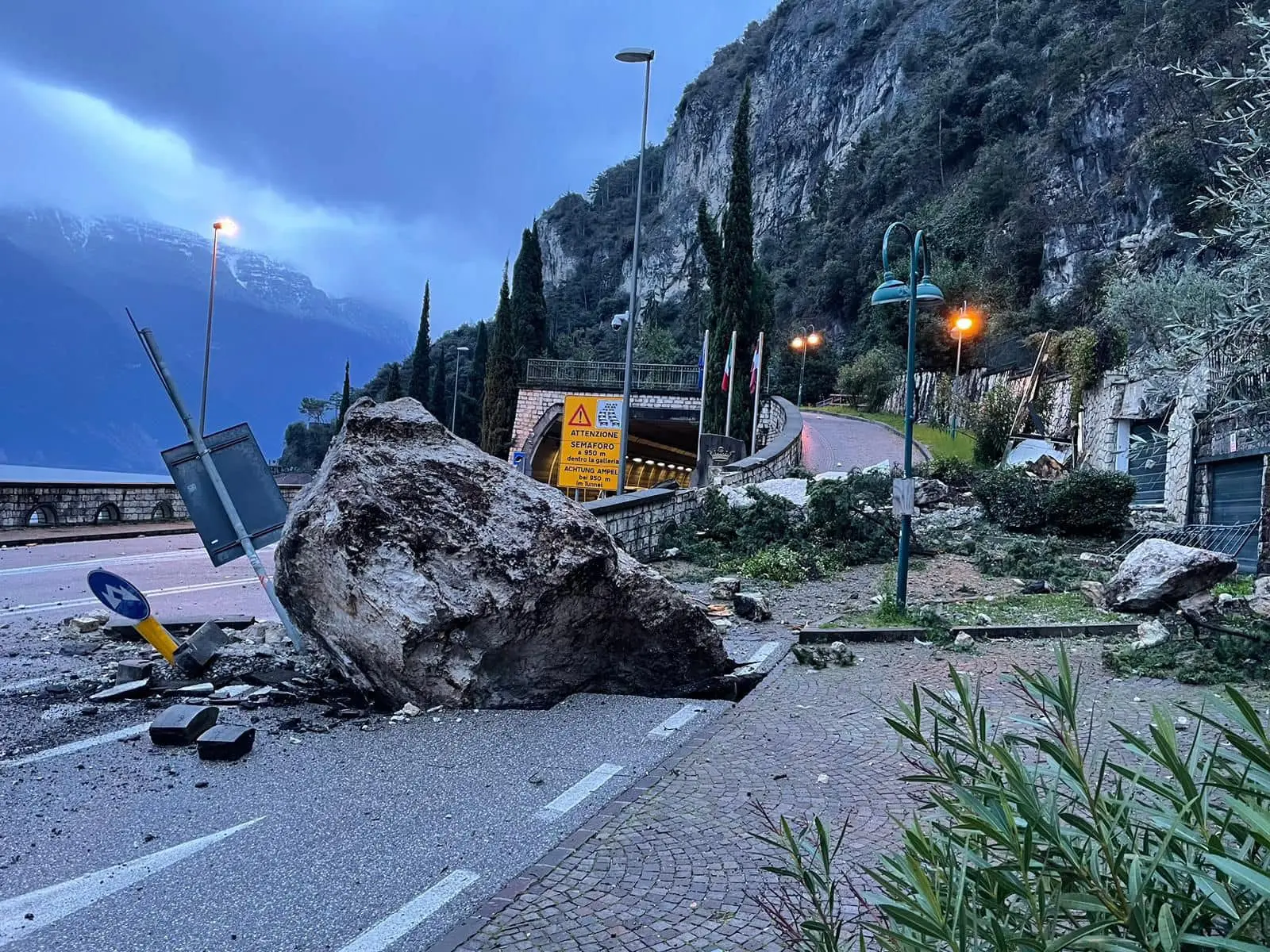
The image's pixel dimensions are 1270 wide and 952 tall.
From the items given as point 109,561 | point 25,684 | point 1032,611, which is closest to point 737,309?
point 109,561

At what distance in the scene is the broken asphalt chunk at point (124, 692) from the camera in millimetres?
5727

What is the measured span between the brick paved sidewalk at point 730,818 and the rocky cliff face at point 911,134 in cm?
3246

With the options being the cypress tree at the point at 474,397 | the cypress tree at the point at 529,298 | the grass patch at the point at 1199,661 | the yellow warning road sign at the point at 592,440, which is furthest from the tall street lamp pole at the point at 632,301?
the cypress tree at the point at 474,397

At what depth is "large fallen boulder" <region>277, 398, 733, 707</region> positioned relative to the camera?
213 inches

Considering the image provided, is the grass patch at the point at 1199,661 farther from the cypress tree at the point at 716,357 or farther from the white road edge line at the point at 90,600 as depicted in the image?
the cypress tree at the point at 716,357

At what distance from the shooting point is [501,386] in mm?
46188

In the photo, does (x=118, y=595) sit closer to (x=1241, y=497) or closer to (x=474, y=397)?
(x=1241, y=497)

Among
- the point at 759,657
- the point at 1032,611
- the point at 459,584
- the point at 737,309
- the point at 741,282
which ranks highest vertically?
the point at 741,282

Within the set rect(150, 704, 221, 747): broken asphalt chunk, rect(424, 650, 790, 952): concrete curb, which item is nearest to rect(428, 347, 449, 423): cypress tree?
rect(150, 704, 221, 747): broken asphalt chunk

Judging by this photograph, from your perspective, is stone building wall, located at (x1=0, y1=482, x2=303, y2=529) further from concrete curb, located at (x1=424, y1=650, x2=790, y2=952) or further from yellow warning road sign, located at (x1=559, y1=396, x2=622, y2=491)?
concrete curb, located at (x1=424, y1=650, x2=790, y2=952)

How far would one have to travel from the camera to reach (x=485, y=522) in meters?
5.80

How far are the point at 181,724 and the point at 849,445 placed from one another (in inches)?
1062

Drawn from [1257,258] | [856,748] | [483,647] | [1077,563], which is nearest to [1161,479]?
[1077,563]

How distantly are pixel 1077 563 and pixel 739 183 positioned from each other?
89.6 feet
